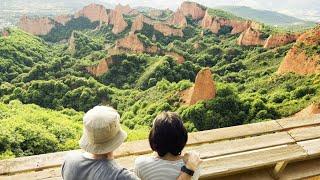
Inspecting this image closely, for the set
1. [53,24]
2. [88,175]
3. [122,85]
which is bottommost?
[53,24]

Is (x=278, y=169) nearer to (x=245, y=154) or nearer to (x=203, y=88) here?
(x=245, y=154)

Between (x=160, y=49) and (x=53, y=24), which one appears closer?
(x=160, y=49)

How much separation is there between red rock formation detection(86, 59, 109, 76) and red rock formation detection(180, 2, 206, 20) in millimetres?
31544

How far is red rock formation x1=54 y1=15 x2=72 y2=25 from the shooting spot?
8016cm

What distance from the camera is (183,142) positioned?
8.36 ft

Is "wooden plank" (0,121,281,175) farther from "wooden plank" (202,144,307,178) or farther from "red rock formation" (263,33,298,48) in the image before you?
"red rock formation" (263,33,298,48)

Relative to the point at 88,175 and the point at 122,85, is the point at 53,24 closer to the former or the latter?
the point at 122,85

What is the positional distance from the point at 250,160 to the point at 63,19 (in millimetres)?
81309

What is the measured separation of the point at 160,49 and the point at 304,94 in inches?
1145

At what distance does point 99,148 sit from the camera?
95.7 inches

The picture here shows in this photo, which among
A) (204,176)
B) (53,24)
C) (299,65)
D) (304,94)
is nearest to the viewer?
(204,176)

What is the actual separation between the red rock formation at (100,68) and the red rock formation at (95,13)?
32.5 m

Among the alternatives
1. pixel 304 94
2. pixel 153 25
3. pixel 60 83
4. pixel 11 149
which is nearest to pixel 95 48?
pixel 153 25

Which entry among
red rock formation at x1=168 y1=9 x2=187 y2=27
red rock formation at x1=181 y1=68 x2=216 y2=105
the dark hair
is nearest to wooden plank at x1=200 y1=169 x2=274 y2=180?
the dark hair
